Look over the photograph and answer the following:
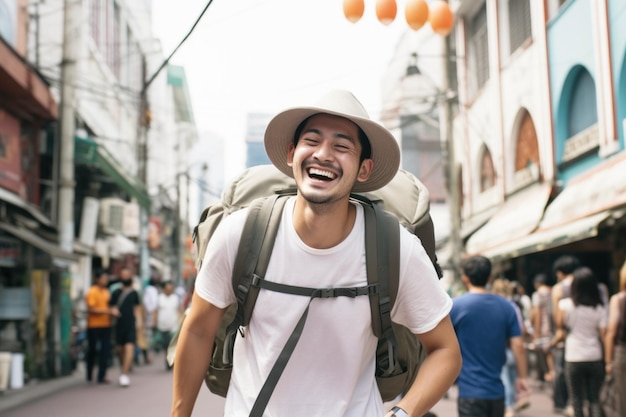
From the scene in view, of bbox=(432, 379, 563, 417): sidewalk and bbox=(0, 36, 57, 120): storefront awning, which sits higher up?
bbox=(0, 36, 57, 120): storefront awning

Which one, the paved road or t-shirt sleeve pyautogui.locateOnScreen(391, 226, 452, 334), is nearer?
→ t-shirt sleeve pyautogui.locateOnScreen(391, 226, 452, 334)

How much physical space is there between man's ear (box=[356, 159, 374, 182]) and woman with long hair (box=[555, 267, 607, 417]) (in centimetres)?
503

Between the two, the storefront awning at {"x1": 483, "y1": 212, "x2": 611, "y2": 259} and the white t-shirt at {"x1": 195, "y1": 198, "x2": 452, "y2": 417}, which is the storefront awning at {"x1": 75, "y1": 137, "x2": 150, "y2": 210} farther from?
the white t-shirt at {"x1": 195, "y1": 198, "x2": 452, "y2": 417}

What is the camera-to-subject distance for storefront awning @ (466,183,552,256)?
1474cm

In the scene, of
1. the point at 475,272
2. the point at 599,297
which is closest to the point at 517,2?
the point at 599,297

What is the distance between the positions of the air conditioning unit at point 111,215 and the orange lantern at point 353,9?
487 inches

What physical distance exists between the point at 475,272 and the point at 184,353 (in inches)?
137

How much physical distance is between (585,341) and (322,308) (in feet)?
18.0

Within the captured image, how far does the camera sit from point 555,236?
11.4 meters

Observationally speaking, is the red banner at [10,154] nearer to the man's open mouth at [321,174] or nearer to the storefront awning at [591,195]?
the storefront awning at [591,195]

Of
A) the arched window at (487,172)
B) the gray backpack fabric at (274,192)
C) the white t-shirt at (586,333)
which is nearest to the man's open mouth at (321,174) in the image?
the gray backpack fabric at (274,192)

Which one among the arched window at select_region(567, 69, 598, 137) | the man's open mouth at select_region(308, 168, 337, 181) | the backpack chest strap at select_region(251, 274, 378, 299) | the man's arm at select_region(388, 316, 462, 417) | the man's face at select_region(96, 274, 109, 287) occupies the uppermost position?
the arched window at select_region(567, 69, 598, 137)

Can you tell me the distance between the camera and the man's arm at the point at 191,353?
8.70ft

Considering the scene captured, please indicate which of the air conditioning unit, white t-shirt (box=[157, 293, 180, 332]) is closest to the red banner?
white t-shirt (box=[157, 293, 180, 332])
